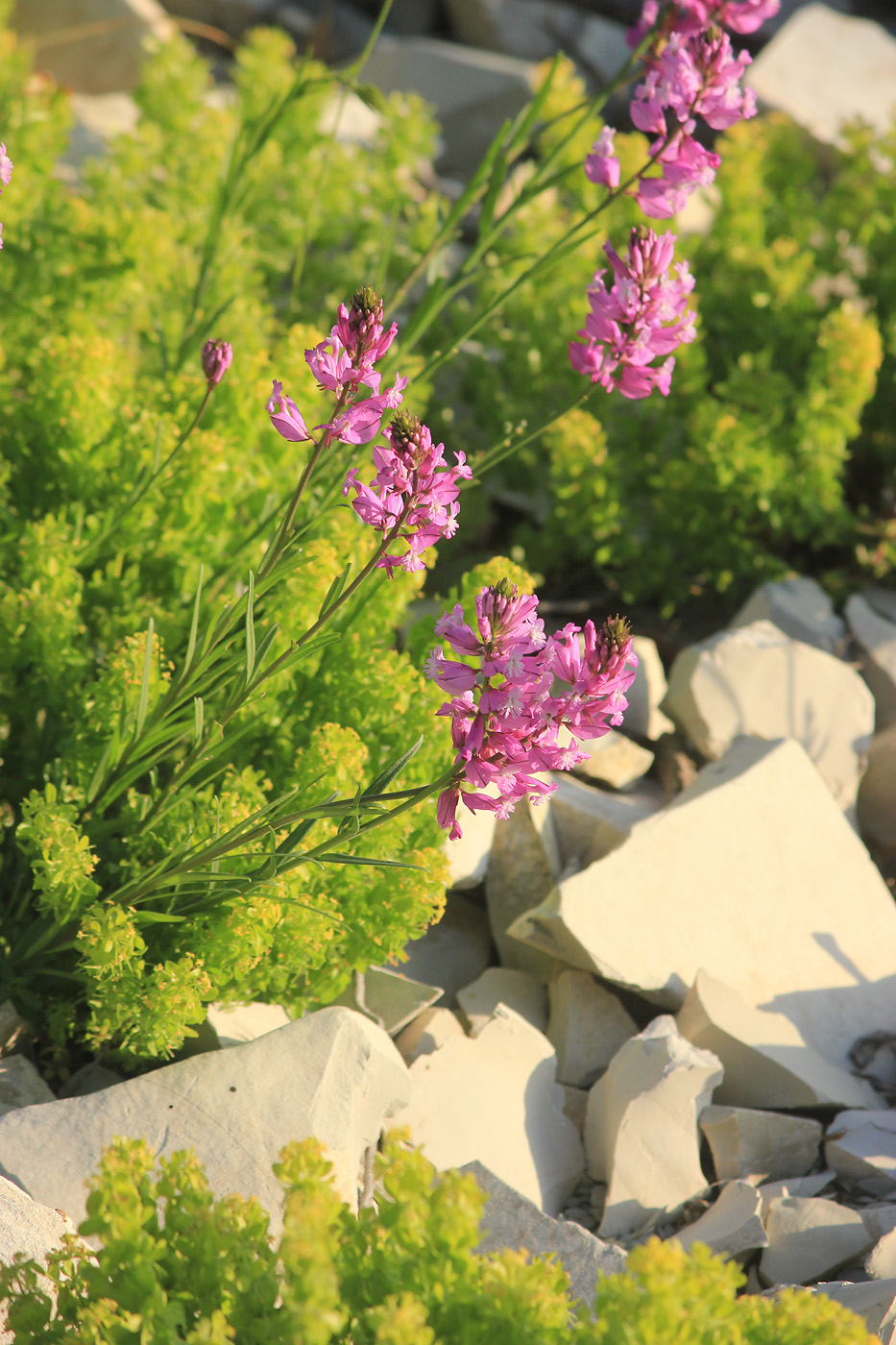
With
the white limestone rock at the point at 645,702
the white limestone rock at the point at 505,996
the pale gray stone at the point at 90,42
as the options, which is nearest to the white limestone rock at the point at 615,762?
the white limestone rock at the point at 645,702

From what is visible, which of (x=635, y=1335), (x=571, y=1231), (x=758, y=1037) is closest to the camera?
(x=635, y=1335)

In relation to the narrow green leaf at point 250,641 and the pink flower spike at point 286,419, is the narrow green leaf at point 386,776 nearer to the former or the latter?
the narrow green leaf at point 250,641

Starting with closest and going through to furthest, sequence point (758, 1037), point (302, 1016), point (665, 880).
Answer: point (302, 1016) → point (758, 1037) → point (665, 880)

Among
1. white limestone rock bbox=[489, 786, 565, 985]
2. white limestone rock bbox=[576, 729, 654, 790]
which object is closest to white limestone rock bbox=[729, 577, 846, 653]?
white limestone rock bbox=[576, 729, 654, 790]

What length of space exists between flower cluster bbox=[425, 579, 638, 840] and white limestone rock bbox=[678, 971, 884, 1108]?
3.74ft

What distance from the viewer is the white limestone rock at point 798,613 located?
10.8 ft

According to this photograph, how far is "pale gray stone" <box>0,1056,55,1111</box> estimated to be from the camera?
179 cm

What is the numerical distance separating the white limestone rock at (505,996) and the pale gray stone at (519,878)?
0.14ft

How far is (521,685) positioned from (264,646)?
37cm

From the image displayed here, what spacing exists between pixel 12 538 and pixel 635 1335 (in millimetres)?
1797

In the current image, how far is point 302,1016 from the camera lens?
6.20 feet

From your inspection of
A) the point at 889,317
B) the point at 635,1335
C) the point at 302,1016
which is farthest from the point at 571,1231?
the point at 889,317

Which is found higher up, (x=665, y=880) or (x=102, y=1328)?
(x=102, y=1328)

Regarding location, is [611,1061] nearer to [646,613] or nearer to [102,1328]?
[102,1328]
